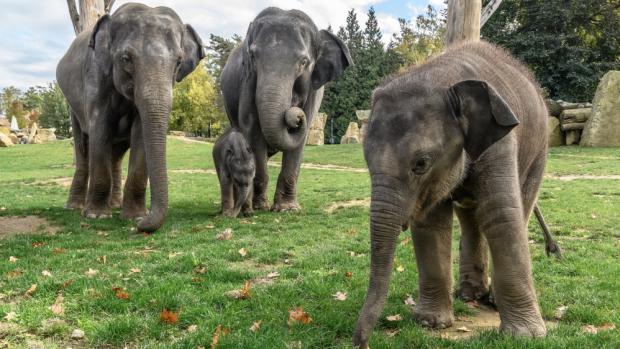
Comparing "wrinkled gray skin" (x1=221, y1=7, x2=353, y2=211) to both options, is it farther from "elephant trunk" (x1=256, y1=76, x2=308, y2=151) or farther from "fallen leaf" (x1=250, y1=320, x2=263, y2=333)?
"fallen leaf" (x1=250, y1=320, x2=263, y2=333)

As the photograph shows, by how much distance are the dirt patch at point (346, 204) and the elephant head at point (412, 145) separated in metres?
7.25

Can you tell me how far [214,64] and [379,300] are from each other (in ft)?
237

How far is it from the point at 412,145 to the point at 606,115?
26259 mm

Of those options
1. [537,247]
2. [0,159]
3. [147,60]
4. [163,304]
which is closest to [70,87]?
[147,60]

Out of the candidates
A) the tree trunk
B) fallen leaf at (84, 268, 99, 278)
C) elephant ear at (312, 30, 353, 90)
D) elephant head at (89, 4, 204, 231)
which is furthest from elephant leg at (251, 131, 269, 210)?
Answer: the tree trunk

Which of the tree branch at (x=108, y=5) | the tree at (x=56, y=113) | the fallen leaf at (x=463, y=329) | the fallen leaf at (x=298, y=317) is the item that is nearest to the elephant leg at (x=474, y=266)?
the fallen leaf at (x=463, y=329)

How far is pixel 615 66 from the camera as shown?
36.1 meters

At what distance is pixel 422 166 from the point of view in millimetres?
3332

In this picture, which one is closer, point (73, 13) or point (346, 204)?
point (346, 204)

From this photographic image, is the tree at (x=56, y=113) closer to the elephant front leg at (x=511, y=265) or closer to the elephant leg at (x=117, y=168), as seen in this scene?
the elephant leg at (x=117, y=168)

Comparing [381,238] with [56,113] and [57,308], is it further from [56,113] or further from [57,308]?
[56,113]

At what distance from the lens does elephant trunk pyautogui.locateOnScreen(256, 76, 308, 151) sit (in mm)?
8797

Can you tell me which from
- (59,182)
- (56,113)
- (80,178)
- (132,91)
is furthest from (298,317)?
(56,113)

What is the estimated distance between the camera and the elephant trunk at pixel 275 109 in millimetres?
8797
